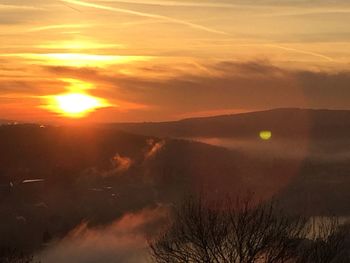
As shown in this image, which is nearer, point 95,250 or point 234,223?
point 234,223

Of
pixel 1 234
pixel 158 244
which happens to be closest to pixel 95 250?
pixel 1 234

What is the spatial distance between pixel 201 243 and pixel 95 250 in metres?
136

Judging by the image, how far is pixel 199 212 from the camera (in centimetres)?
4331

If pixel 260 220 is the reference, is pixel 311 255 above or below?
below

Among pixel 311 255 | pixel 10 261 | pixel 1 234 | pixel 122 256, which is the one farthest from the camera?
pixel 1 234

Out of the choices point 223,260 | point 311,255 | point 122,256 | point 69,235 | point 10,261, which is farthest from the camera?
point 69,235

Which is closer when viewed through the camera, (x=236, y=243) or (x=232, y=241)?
(x=236, y=243)

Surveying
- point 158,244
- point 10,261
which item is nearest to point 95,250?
point 10,261

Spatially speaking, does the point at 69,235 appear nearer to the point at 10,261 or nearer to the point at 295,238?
the point at 10,261

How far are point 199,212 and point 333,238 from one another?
9508 mm

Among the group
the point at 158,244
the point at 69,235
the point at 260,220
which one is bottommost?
the point at 69,235

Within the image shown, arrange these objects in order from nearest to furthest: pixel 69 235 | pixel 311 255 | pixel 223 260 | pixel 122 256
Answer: pixel 223 260
pixel 311 255
pixel 122 256
pixel 69 235

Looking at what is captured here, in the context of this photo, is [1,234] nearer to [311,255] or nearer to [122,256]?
[122,256]

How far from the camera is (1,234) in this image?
557ft
